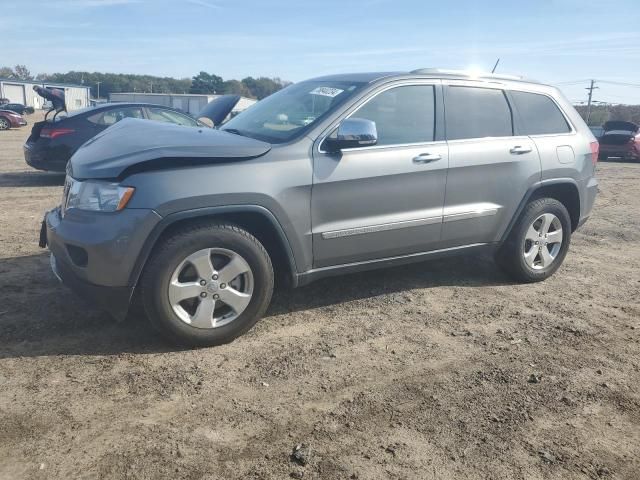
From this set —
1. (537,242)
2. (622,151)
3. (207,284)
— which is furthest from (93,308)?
(622,151)

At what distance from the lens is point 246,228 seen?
12.5 ft

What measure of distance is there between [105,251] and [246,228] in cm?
92

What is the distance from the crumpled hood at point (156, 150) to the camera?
3387mm

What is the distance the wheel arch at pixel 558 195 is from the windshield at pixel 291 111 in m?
1.85

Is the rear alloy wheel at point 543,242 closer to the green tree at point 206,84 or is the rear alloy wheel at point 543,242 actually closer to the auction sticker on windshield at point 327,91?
the auction sticker on windshield at point 327,91

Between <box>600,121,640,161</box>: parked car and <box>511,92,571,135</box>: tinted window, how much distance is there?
16095 millimetres

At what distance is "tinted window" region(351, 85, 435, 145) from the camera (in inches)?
165

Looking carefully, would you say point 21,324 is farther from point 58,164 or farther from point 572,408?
point 58,164

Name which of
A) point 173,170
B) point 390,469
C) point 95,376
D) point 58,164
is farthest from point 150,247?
point 58,164

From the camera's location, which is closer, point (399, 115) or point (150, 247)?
point (150, 247)

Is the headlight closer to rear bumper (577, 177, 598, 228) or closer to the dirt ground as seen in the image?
the dirt ground

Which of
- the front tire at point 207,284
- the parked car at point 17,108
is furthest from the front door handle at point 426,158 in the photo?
the parked car at point 17,108

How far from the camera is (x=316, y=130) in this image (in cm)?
393

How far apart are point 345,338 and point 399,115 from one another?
1.75m
